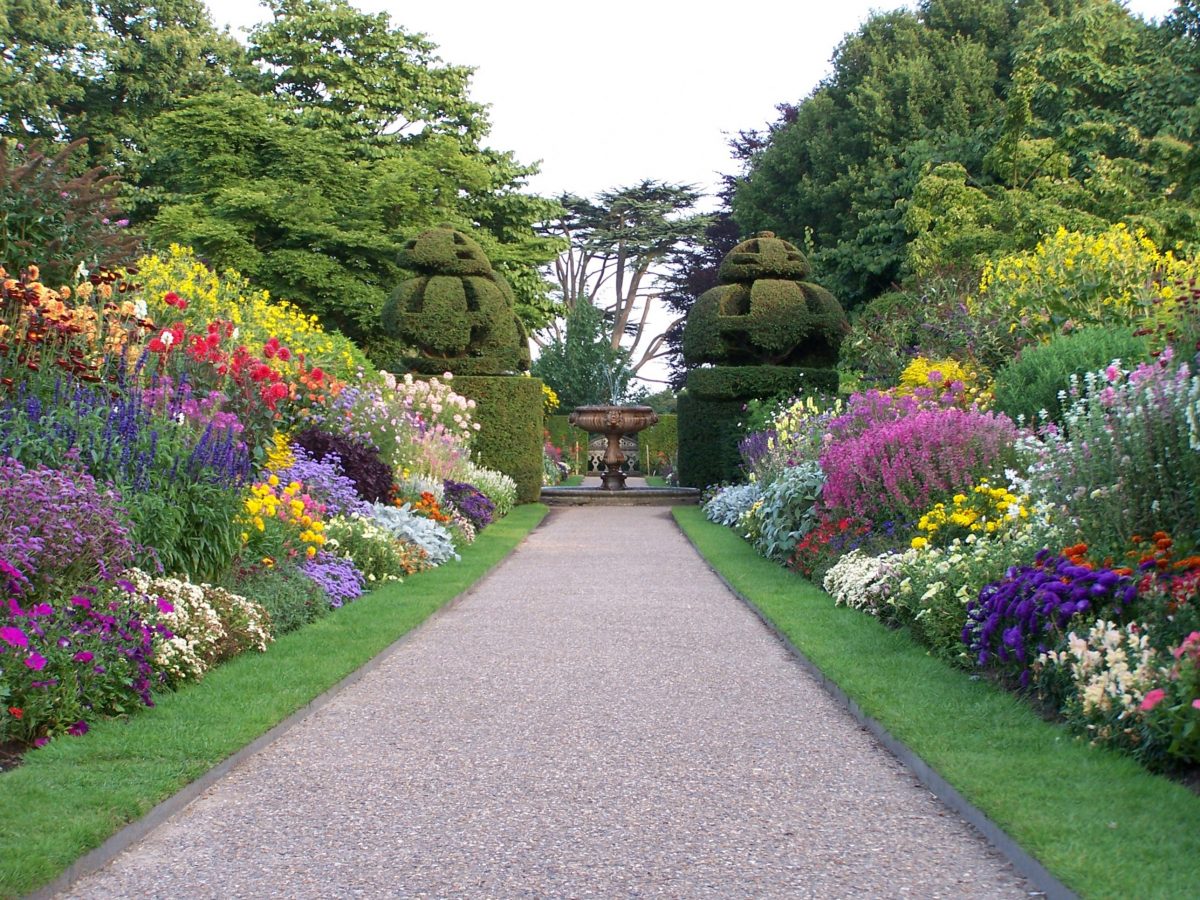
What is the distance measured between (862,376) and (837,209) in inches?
524

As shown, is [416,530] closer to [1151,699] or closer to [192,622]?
[192,622]

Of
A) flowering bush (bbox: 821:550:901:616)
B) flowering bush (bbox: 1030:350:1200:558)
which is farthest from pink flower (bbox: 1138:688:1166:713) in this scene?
flowering bush (bbox: 821:550:901:616)

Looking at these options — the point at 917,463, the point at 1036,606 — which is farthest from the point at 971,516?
the point at 1036,606

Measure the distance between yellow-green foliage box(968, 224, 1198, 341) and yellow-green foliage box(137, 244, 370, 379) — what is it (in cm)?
894

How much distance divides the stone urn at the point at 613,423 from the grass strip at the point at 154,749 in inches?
618

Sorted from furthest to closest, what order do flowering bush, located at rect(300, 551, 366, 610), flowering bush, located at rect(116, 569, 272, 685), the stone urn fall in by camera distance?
1. the stone urn
2. flowering bush, located at rect(300, 551, 366, 610)
3. flowering bush, located at rect(116, 569, 272, 685)

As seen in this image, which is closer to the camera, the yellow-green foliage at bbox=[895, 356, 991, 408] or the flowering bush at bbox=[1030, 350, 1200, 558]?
the flowering bush at bbox=[1030, 350, 1200, 558]

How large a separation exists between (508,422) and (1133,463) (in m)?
15.2

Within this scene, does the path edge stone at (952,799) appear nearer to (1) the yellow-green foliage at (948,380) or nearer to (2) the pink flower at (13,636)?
(2) the pink flower at (13,636)

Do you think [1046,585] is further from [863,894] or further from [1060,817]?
[863,894]

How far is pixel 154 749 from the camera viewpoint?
4.71 m

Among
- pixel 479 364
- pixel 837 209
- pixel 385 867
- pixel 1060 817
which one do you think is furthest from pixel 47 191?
pixel 837 209

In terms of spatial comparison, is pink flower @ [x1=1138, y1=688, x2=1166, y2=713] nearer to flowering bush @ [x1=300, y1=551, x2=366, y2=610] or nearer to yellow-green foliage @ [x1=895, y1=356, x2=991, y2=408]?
flowering bush @ [x1=300, y1=551, x2=366, y2=610]

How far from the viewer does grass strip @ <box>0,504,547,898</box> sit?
3689 millimetres
